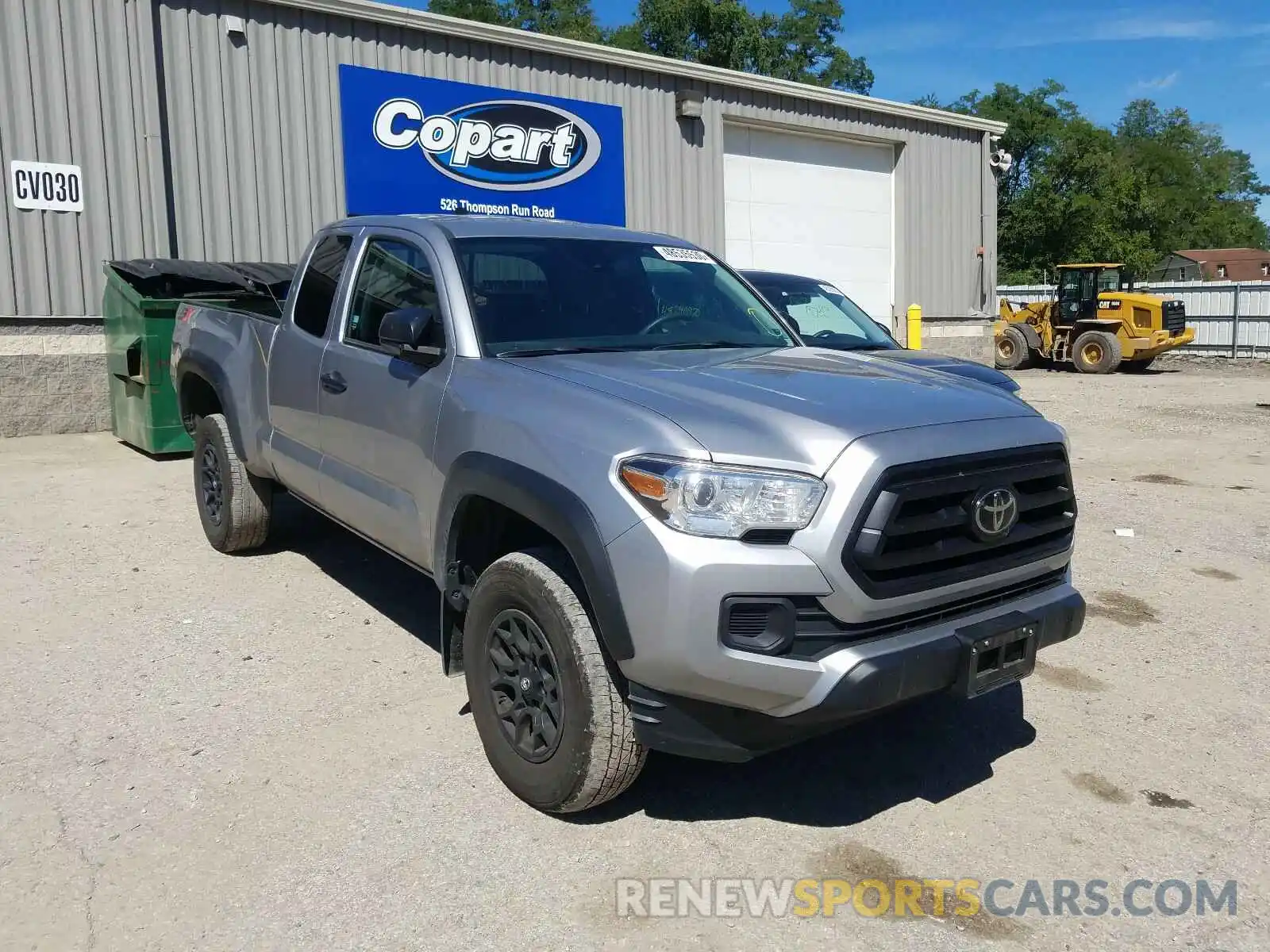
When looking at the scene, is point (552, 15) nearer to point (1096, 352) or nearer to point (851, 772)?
point (1096, 352)

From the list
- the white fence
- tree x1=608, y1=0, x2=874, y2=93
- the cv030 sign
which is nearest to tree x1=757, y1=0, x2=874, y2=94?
tree x1=608, y1=0, x2=874, y2=93

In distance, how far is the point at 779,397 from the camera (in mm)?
3207

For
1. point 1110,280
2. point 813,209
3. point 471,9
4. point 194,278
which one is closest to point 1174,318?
point 1110,280

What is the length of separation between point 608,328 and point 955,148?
17.1m

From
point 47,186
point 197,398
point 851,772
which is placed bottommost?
point 851,772

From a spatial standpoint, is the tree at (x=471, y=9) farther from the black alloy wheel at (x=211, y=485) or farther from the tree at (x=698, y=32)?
the black alloy wheel at (x=211, y=485)

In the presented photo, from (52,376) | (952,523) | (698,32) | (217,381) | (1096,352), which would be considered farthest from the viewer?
(698,32)

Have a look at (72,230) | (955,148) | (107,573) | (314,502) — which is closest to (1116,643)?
(314,502)

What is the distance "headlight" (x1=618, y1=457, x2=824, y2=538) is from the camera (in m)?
2.82

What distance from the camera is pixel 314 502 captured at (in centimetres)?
502

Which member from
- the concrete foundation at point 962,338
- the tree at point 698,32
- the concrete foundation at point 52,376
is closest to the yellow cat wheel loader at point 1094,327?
the concrete foundation at point 962,338

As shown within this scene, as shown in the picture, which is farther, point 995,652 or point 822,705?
point 995,652

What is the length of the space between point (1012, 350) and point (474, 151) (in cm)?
1400

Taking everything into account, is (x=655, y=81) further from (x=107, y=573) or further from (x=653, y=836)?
(x=653, y=836)
